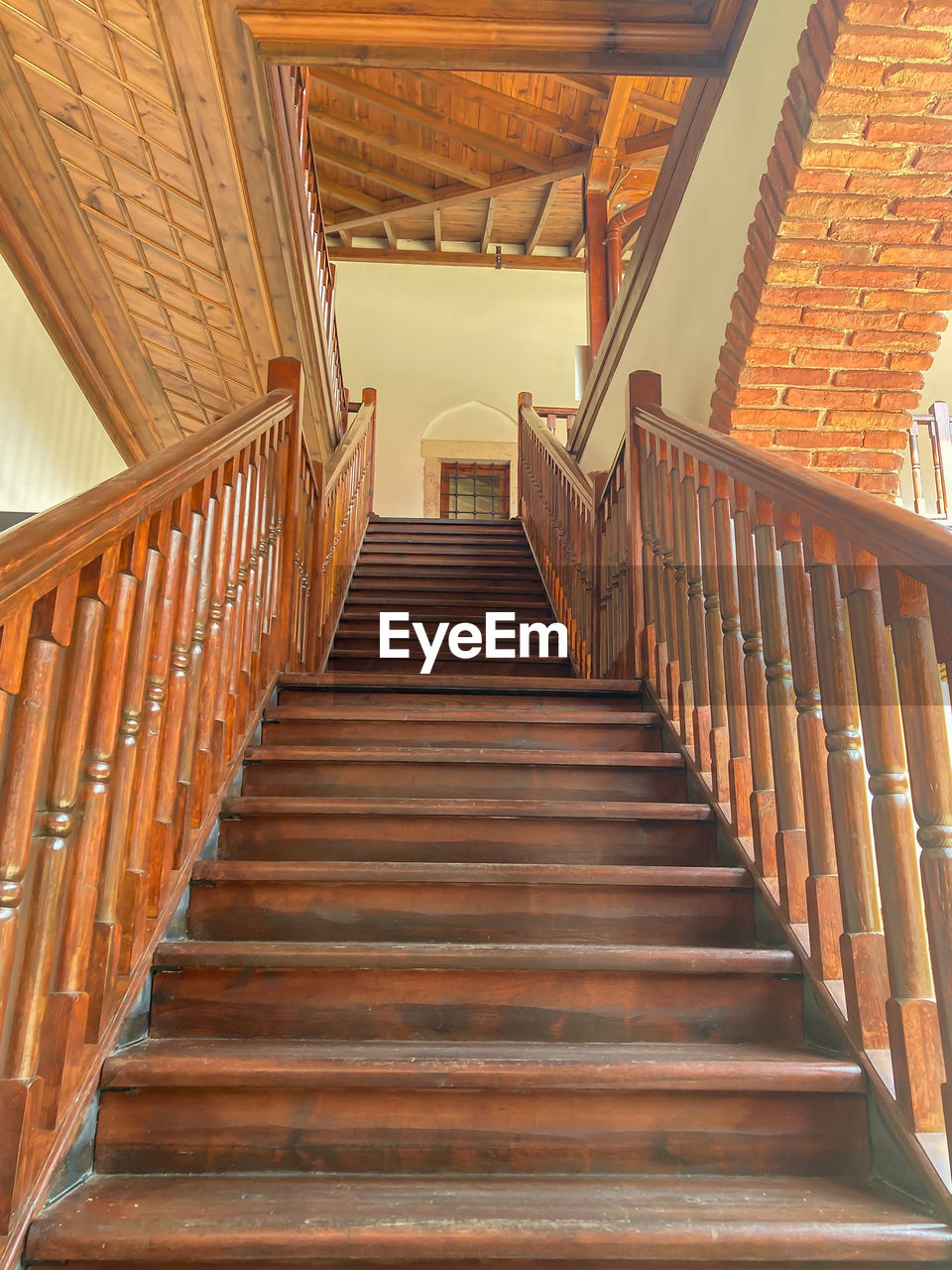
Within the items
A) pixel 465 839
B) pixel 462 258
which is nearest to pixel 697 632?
pixel 465 839

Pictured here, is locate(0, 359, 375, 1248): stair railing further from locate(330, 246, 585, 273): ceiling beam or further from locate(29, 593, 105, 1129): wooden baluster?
locate(330, 246, 585, 273): ceiling beam

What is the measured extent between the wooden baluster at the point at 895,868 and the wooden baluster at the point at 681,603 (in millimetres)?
869

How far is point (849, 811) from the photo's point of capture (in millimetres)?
1441

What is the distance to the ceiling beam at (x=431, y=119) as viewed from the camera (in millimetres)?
7078

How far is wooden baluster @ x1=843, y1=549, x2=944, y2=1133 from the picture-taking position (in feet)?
4.07

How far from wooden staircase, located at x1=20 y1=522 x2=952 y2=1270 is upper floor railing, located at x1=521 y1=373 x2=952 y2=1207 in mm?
104

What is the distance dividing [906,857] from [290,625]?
2064mm

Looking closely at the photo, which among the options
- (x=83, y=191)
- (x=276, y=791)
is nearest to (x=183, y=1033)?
(x=276, y=791)

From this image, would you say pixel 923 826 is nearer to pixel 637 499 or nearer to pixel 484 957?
pixel 484 957

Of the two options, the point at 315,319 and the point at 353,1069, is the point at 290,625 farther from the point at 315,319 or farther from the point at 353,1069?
the point at 315,319

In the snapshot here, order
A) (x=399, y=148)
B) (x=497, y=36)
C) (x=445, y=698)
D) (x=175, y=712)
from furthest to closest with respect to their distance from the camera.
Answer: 1. (x=399, y=148)
2. (x=497, y=36)
3. (x=445, y=698)
4. (x=175, y=712)

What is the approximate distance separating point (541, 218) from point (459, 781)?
27.1ft

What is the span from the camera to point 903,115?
2498 millimetres

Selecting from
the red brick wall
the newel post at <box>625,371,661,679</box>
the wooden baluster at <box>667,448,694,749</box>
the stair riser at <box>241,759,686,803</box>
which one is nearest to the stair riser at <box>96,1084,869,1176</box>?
the stair riser at <box>241,759,686,803</box>
